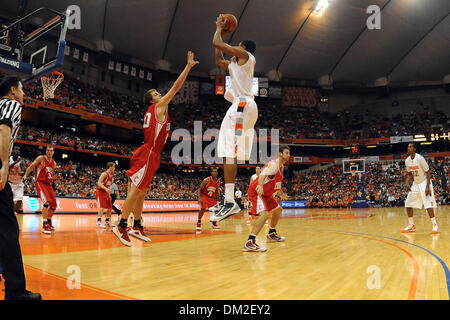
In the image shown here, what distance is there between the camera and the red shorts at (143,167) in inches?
187

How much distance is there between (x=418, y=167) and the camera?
7.89 meters

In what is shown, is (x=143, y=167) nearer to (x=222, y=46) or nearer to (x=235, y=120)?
(x=235, y=120)

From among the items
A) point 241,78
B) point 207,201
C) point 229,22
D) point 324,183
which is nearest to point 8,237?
point 241,78

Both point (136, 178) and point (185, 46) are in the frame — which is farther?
point (185, 46)

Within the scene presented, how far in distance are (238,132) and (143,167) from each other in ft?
5.25

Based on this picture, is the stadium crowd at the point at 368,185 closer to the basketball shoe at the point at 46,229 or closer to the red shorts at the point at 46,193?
the red shorts at the point at 46,193

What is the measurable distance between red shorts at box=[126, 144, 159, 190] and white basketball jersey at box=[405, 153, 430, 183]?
21.1 feet

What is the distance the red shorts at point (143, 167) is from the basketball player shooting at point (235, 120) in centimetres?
121

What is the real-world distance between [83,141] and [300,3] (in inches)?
859

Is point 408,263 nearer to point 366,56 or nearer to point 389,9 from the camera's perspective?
point 389,9

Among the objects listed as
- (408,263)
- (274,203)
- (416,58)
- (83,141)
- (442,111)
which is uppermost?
(416,58)

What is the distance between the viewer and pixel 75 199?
56.3 ft
